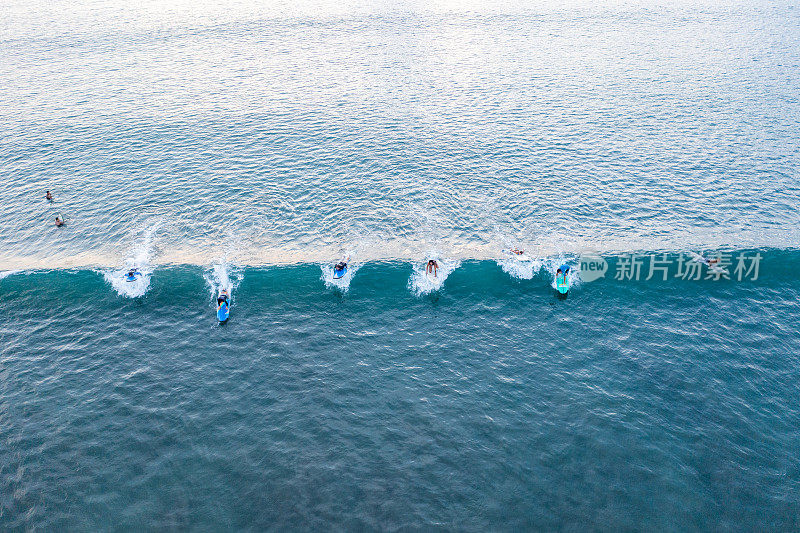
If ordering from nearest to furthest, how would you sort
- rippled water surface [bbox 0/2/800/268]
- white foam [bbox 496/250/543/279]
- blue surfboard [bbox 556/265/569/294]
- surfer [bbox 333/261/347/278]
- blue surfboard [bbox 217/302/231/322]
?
blue surfboard [bbox 217/302/231/322] < blue surfboard [bbox 556/265/569/294] < surfer [bbox 333/261/347/278] < white foam [bbox 496/250/543/279] < rippled water surface [bbox 0/2/800/268]

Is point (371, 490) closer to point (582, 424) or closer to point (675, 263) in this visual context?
point (582, 424)

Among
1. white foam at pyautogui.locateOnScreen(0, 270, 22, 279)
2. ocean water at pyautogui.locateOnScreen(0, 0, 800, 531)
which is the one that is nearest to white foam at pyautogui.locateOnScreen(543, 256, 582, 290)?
ocean water at pyautogui.locateOnScreen(0, 0, 800, 531)

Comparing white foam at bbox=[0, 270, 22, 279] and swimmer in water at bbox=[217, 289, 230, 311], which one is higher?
white foam at bbox=[0, 270, 22, 279]

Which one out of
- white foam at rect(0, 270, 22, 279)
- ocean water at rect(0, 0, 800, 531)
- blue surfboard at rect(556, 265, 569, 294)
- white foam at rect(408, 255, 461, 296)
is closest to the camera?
ocean water at rect(0, 0, 800, 531)

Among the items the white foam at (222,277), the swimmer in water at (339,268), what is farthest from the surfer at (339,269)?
the white foam at (222,277)

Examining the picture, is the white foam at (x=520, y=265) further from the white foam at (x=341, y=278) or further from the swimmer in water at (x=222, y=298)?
the swimmer in water at (x=222, y=298)

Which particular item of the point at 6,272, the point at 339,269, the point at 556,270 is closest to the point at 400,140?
the point at 339,269

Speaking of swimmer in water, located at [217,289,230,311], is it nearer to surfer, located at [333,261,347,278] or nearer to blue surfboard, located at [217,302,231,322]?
blue surfboard, located at [217,302,231,322]
